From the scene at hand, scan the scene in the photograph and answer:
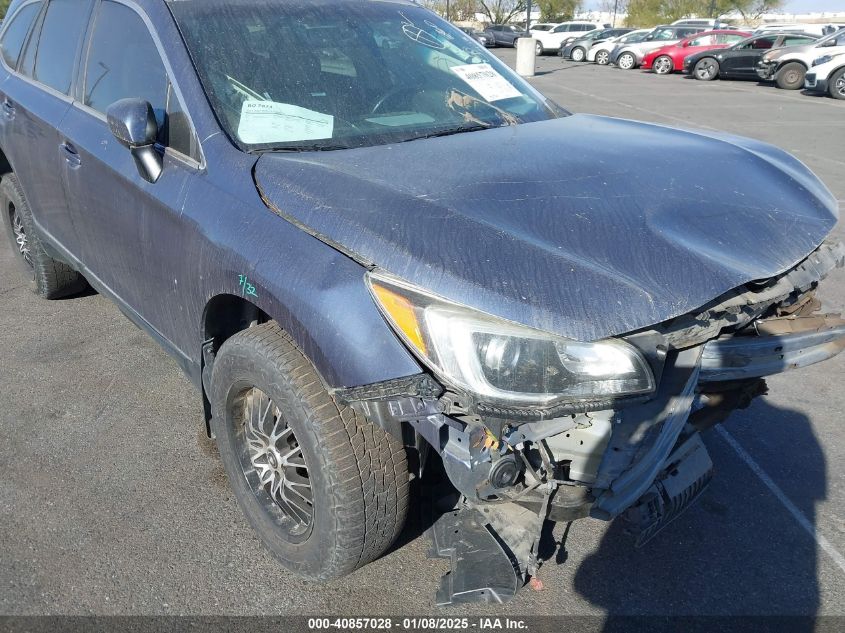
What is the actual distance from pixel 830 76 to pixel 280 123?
1779 cm

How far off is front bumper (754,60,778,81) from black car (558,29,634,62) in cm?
1241

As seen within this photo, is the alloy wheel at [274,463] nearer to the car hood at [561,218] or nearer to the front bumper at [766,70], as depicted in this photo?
the car hood at [561,218]

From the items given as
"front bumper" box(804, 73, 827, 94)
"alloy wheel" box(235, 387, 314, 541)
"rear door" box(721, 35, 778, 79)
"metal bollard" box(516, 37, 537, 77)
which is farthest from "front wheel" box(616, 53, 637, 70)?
"alloy wheel" box(235, 387, 314, 541)

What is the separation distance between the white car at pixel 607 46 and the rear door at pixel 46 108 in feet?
95.5

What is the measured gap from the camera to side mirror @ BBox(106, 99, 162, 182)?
243 cm

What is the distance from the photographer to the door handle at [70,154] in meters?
3.14

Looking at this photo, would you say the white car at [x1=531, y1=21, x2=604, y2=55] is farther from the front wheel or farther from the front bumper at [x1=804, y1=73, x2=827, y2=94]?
the front bumper at [x1=804, y1=73, x2=827, y2=94]

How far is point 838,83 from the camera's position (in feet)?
53.8

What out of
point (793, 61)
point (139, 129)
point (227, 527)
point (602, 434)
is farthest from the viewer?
point (793, 61)

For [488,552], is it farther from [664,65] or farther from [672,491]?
[664,65]

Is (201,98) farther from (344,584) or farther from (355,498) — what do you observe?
(344,584)

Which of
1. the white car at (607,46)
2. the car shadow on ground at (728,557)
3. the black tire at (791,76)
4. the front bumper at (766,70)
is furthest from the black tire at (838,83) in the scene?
the car shadow on ground at (728,557)

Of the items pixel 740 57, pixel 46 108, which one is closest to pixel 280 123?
pixel 46 108

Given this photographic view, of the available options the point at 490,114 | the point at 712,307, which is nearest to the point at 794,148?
the point at 490,114
